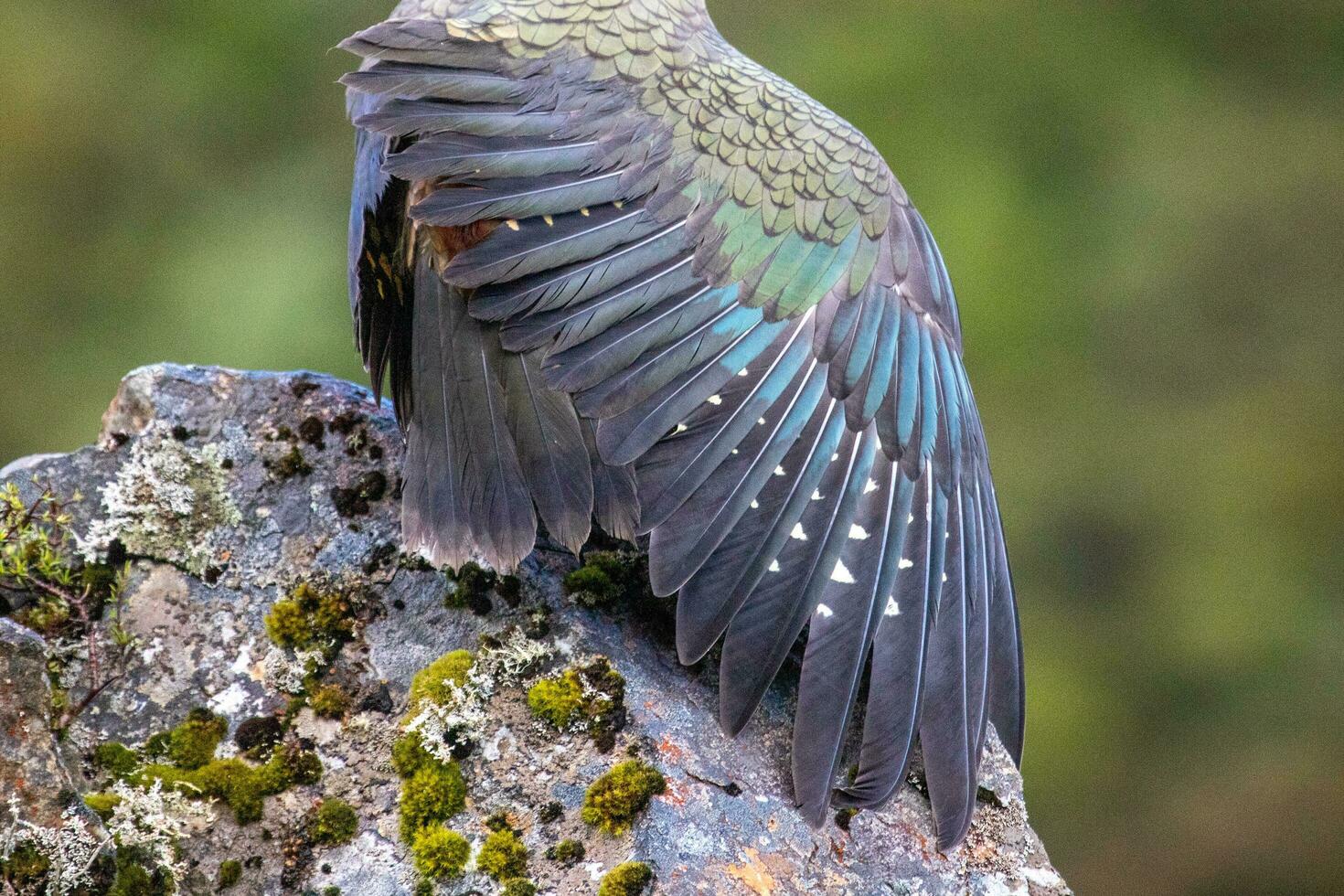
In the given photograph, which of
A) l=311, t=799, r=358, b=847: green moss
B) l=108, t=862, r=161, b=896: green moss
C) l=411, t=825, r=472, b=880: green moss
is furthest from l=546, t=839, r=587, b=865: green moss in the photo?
l=108, t=862, r=161, b=896: green moss

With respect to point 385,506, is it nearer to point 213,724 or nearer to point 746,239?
point 213,724

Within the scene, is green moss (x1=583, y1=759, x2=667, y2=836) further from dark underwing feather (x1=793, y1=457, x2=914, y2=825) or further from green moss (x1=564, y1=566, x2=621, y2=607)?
green moss (x1=564, y1=566, x2=621, y2=607)

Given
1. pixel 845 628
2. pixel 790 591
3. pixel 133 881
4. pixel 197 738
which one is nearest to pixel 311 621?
pixel 197 738

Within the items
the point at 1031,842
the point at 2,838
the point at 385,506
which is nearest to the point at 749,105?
the point at 385,506

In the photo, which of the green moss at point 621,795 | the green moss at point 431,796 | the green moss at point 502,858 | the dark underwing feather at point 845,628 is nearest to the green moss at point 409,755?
the green moss at point 431,796

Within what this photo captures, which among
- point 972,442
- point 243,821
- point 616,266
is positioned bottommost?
point 243,821

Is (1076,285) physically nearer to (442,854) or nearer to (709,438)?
(709,438)

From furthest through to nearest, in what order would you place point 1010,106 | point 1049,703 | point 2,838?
point 1010,106 < point 1049,703 < point 2,838
